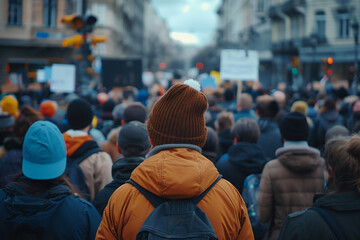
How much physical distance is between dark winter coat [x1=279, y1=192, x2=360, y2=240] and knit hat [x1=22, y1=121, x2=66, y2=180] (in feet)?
5.02

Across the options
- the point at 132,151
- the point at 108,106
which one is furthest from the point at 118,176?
the point at 108,106


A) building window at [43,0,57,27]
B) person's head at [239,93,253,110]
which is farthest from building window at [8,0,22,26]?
person's head at [239,93,253,110]

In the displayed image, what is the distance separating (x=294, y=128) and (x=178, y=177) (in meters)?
2.44

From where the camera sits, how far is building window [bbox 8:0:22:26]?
30219mm

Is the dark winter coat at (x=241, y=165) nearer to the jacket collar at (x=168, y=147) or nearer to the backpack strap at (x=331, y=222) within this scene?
the backpack strap at (x=331, y=222)

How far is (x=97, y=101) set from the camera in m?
10.5

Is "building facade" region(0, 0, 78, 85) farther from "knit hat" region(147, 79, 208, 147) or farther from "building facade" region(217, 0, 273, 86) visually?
"knit hat" region(147, 79, 208, 147)

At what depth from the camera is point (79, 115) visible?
14.8 feet

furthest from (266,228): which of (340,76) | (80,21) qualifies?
(340,76)

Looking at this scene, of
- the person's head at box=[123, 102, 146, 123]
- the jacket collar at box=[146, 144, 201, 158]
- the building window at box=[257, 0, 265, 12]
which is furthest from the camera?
the building window at box=[257, 0, 265, 12]

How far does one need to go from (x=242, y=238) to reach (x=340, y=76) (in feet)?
115

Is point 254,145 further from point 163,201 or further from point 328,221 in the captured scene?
point 163,201

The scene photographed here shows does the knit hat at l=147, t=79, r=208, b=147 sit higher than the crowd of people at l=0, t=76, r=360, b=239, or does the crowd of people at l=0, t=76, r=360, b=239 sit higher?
the knit hat at l=147, t=79, r=208, b=147

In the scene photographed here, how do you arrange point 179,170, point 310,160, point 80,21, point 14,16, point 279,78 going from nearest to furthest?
1. point 179,170
2. point 310,160
3. point 80,21
4. point 14,16
5. point 279,78
